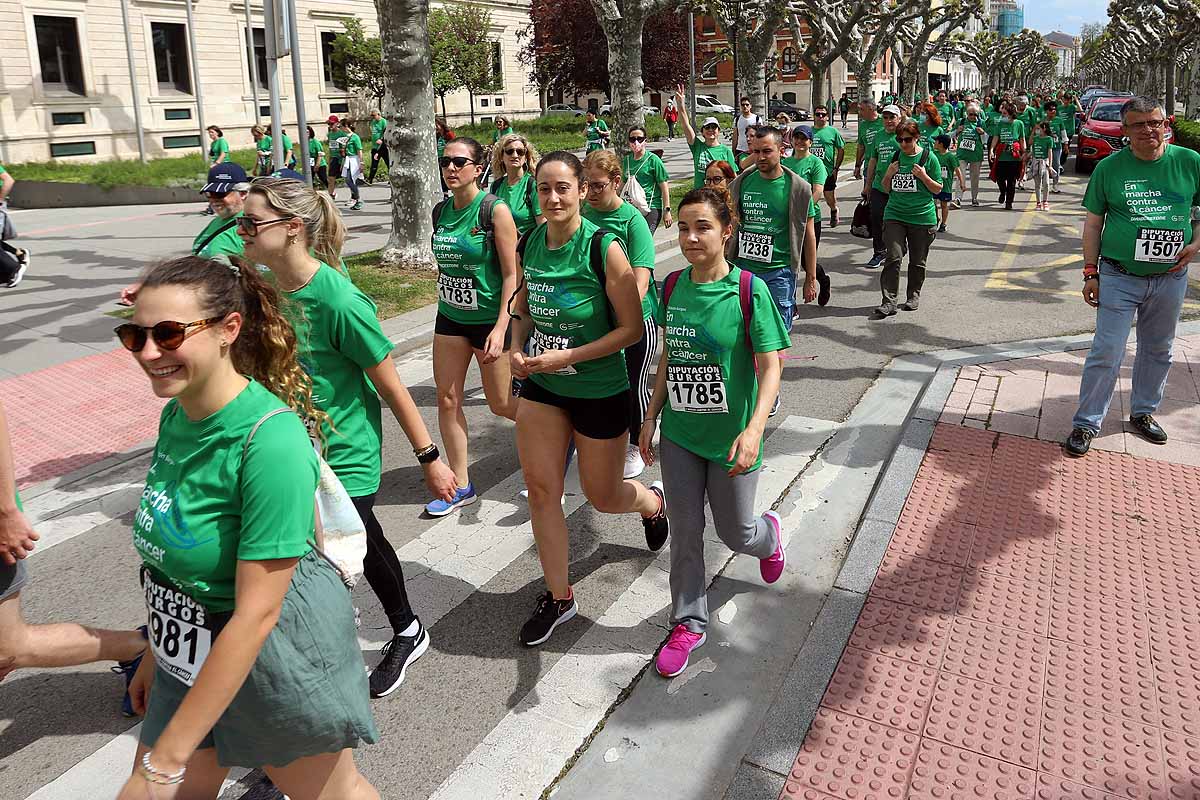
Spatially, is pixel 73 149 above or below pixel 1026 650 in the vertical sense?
above

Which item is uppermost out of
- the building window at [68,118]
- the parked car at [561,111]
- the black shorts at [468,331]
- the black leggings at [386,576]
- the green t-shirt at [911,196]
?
the parked car at [561,111]

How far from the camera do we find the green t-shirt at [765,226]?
6723 millimetres

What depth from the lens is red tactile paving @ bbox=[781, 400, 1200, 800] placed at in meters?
3.04

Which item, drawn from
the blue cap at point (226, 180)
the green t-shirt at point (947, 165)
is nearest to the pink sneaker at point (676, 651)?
the blue cap at point (226, 180)

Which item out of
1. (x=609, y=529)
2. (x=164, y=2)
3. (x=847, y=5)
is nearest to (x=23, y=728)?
(x=609, y=529)

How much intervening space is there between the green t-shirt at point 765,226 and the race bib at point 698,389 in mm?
3384

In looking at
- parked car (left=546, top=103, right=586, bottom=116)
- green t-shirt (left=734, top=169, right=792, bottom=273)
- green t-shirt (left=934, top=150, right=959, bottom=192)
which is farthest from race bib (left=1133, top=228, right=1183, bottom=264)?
parked car (left=546, top=103, right=586, bottom=116)

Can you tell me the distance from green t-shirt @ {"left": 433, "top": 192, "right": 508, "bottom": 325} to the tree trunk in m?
6.40

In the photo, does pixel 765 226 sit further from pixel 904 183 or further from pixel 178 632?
pixel 178 632

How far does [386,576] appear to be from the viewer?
3.57 meters

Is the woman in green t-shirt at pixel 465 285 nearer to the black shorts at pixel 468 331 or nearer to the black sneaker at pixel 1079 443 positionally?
the black shorts at pixel 468 331

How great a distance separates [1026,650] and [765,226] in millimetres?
3838

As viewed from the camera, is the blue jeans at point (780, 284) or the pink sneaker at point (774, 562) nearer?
the pink sneaker at point (774, 562)

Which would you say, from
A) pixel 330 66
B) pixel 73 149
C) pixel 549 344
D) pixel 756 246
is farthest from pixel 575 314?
pixel 330 66
